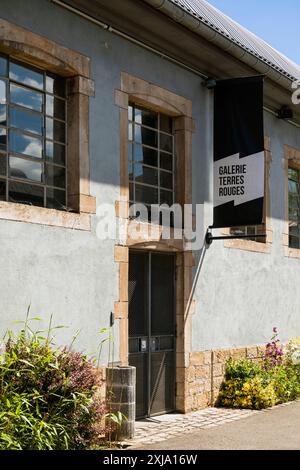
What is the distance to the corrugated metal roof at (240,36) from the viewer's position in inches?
425

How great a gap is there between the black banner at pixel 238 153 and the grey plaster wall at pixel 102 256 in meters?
0.19

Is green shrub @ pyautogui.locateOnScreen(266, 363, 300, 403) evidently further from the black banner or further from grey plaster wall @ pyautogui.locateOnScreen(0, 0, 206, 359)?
grey plaster wall @ pyautogui.locateOnScreen(0, 0, 206, 359)

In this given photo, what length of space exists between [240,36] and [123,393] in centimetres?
771

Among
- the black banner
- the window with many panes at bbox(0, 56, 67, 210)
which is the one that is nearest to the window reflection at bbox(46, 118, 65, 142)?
the window with many panes at bbox(0, 56, 67, 210)

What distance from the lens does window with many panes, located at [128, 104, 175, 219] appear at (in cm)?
939

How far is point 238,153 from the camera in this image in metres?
10.3

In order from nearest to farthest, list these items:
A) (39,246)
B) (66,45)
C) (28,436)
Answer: (28,436) → (39,246) → (66,45)

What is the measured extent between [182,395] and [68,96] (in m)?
4.20

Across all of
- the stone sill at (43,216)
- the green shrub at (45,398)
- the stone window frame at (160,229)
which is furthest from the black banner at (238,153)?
the green shrub at (45,398)

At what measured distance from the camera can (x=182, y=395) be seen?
32.0ft

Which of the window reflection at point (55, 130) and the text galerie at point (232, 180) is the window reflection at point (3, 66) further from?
the text galerie at point (232, 180)
